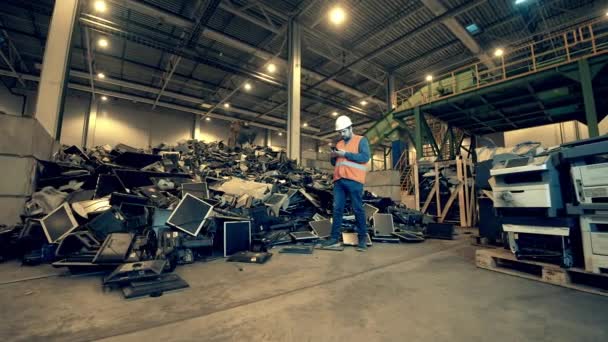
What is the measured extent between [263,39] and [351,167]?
7.72 m

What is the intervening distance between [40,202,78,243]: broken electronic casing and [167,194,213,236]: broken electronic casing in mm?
844

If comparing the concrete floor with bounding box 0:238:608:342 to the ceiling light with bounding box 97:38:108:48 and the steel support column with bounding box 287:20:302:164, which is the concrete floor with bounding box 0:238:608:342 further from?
the ceiling light with bounding box 97:38:108:48

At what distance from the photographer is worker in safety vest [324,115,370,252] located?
10.1 feet

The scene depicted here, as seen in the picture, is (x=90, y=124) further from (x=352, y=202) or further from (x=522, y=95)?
(x=522, y=95)

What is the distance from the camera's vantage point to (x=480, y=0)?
6.77 metres

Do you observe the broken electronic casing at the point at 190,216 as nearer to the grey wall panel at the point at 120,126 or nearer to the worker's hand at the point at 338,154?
the worker's hand at the point at 338,154

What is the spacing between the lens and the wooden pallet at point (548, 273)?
5.54 ft

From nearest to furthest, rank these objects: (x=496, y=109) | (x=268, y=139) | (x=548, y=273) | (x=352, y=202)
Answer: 1. (x=548, y=273)
2. (x=352, y=202)
3. (x=496, y=109)
4. (x=268, y=139)

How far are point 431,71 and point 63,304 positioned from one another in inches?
499

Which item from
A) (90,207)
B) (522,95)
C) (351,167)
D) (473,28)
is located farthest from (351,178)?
(473,28)

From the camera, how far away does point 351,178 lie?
3.09 m

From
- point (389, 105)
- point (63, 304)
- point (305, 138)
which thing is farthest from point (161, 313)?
point (305, 138)

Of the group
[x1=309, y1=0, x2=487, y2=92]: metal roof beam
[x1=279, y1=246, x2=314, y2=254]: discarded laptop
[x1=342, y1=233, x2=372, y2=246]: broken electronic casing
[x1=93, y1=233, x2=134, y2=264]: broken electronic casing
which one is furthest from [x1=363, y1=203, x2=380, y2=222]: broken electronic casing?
[x1=309, y1=0, x2=487, y2=92]: metal roof beam

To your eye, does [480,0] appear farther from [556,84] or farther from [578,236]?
[578,236]
